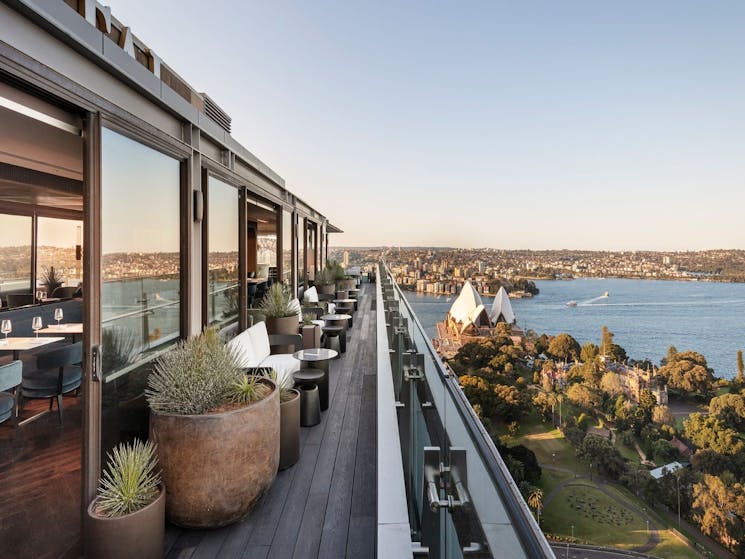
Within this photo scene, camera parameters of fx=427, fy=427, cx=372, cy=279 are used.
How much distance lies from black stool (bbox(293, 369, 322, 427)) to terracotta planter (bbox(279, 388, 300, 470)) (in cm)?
71

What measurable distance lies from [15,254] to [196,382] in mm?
7343

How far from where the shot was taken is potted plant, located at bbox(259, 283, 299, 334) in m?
6.09

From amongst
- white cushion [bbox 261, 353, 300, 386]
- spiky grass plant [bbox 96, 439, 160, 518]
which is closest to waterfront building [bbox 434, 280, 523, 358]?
white cushion [bbox 261, 353, 300, 386]

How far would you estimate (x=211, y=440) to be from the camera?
2.45 meters

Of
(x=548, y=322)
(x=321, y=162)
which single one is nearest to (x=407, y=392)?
(x=321, y=162)

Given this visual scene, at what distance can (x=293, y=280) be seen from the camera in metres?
9.98

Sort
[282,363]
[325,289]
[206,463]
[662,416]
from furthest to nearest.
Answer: [662,416], [325,289], [282,363], [206,463]

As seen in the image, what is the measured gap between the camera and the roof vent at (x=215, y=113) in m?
5.25

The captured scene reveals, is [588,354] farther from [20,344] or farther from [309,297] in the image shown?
[20,344]

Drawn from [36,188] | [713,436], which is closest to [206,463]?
[36,188]

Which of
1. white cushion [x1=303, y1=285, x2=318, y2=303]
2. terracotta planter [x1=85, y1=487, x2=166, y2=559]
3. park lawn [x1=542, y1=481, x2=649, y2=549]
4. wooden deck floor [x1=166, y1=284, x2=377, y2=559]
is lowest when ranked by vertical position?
park lawn [x1=542, y1=481, x2=649, y2=549]

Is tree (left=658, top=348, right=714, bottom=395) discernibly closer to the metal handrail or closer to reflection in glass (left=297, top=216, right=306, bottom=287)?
reflection in glass (left=297, top=216, right=306, bottom=287)

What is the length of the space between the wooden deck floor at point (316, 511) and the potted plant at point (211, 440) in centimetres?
13

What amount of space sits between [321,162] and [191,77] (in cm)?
1001
